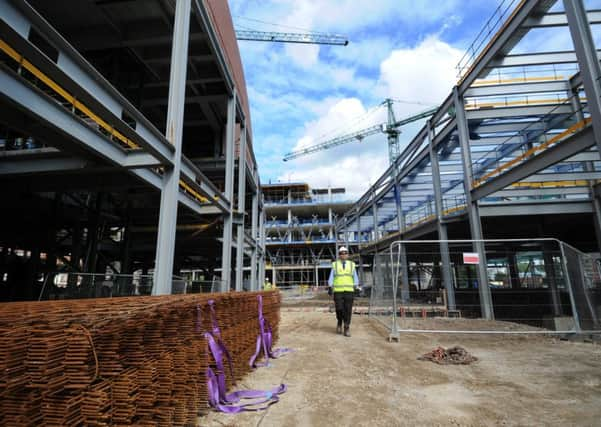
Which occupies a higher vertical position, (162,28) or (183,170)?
(162,28)

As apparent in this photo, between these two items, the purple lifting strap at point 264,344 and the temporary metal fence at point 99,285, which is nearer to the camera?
the purple lifting strap at point 264,344

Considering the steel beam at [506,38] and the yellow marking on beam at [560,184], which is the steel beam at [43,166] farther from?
the yellow marking on beam at [560,184]

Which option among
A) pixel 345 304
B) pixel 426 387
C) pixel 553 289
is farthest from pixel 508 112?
pixel 426 387

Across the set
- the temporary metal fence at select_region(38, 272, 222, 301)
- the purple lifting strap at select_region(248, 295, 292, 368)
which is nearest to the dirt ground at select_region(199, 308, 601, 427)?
the purple lifting strap at select_region(248, 295, 292, 368)

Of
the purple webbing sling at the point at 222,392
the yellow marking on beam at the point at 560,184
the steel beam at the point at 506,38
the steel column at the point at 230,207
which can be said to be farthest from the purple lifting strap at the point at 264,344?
the yellow marking on beam at the point at 560,184

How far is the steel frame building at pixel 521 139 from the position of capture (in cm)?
801

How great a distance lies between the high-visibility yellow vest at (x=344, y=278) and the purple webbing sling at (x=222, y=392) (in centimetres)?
356

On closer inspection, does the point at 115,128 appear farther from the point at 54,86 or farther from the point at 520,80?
the point at 520,80

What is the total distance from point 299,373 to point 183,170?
540 cm

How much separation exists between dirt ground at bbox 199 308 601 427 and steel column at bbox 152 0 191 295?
3101mm

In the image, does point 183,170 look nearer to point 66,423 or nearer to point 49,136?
point 49,136

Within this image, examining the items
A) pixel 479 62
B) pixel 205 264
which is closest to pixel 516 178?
pixel 479 62

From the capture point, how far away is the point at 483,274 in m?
9.97

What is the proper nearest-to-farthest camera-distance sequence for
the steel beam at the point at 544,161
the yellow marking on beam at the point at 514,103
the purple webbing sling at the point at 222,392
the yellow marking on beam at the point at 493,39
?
1. the purple webbing sling at the point at 222,392
2. the steel beam at the point at 544,161
3. the yellow marking on beam at the point at 493,39
4. the yellow marking on beam at the point at 514,103
